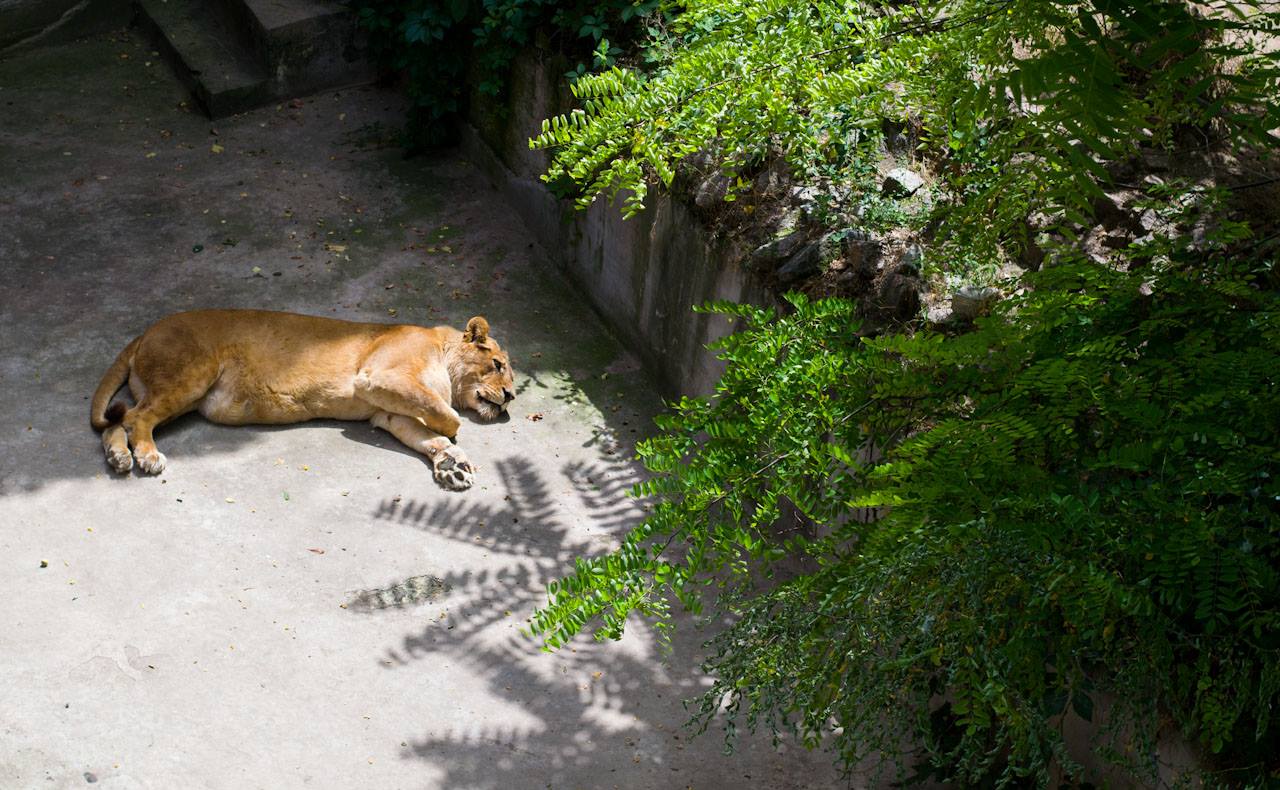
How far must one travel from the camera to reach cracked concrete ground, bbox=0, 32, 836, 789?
18.4 ft

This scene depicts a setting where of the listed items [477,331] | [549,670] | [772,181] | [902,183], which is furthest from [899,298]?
[477,331]

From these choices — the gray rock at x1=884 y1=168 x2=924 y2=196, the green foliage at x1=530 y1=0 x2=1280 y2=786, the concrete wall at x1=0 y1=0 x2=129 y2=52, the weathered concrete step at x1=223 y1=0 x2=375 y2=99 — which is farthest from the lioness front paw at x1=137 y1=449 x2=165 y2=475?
the concrete wall at x1=0 y1=0 x2=129 y2=52

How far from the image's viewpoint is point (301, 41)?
418 inches

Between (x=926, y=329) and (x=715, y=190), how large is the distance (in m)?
1.88

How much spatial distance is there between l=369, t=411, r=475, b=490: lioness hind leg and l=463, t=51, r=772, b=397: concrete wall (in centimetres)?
150

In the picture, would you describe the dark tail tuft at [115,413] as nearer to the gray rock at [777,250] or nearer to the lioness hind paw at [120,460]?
the lioness hind paw at [120,460]

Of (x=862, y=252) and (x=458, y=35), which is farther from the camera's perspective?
(x=458, y=35)

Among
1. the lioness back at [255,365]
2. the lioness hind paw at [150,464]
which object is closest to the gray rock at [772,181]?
the lioness back at [255,365]

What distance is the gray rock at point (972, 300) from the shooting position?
588 cm

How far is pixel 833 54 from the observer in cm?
573

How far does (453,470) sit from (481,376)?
2.50 feet

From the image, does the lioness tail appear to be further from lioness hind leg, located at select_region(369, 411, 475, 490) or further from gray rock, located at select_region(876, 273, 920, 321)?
gray rock, located at select_region(876, 273, 920, 321)

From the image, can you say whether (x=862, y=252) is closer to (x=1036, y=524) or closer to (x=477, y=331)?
(x=477, y=331)

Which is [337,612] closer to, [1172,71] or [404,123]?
[1172,71]
